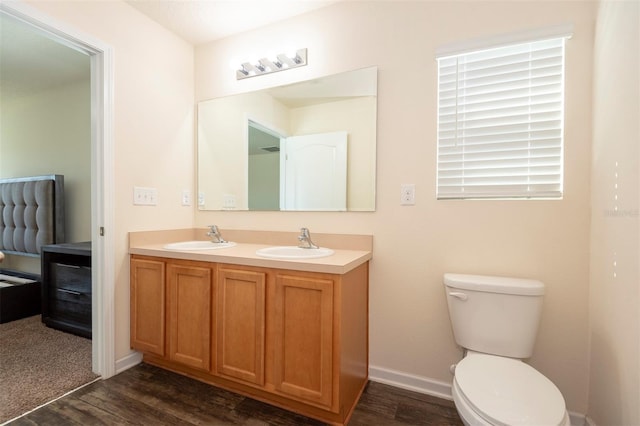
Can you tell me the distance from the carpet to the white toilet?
2126 mm

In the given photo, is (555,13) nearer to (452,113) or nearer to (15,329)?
(452,113)

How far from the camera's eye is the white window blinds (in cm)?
148

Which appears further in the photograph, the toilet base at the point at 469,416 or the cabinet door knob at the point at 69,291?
the cabinet door knob at the point at 69,291

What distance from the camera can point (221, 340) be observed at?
65.3 inches

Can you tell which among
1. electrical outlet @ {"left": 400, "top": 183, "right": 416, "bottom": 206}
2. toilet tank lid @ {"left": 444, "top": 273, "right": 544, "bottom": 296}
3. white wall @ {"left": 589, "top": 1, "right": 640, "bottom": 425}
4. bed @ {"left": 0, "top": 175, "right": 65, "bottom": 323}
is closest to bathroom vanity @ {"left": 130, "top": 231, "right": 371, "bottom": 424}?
electrical outlet @ {"left": 400, "top": 183, "right": 416, "bottom": 206}

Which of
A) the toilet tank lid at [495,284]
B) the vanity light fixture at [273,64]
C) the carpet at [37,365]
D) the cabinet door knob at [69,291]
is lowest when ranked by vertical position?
the carpet at [37,365]

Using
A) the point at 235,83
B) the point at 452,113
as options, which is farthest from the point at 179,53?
the point at 452,113

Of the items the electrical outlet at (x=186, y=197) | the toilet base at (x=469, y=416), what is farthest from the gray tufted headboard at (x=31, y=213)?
the toilet base at (x=469, y=416)

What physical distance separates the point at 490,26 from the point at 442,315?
1600 mm

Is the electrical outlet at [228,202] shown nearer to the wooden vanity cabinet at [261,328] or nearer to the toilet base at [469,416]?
the wooden vanity cabinet at [261,328]

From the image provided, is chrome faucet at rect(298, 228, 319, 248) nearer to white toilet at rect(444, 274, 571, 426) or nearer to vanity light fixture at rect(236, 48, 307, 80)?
white toilet at rect(444, 274, 571, 426)

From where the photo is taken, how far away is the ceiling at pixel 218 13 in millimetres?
1908

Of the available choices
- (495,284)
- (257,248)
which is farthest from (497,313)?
(257,248)

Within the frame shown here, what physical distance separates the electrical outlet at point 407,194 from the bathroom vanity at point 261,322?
0.39 m
